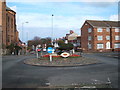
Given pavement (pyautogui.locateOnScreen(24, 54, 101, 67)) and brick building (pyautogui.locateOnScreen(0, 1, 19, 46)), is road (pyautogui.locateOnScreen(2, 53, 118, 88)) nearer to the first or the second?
pavement (pyautogui.locateOnScreen(24, 54, 101, 67))

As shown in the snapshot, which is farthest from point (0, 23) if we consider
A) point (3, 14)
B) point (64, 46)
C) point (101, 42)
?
point (101, 42)

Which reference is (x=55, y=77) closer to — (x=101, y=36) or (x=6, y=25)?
(x=6, y=25)

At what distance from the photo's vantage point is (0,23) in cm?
4094

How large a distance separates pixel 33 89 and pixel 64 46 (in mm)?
16126

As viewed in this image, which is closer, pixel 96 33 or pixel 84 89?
pixel 84 89

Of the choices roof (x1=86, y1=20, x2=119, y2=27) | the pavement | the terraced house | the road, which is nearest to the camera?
the road

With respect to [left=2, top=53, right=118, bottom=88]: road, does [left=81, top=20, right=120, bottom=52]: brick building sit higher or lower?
higher

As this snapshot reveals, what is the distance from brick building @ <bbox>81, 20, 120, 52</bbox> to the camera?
5028cm

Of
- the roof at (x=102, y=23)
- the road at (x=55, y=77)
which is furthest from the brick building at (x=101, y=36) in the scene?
the road at (x=55, y=77)

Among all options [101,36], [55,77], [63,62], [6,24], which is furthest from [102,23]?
[55,77]

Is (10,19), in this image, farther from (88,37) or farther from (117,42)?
(117,42)

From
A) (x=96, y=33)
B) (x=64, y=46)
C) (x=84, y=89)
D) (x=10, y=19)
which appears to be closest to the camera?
(x=84, y=89)

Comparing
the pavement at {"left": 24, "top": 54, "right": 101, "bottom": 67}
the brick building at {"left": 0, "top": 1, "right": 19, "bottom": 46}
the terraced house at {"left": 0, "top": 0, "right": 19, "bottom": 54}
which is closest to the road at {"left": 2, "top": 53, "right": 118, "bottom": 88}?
the pavement at {"left": 24, "top": 54, "right": 101, "bottom": 67}

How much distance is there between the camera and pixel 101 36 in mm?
51188
